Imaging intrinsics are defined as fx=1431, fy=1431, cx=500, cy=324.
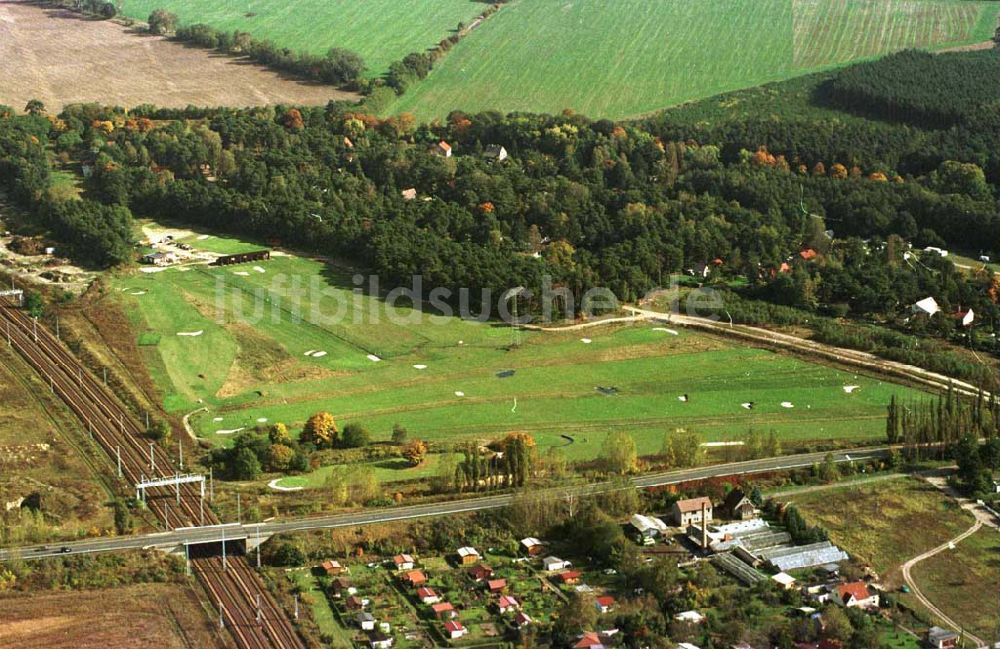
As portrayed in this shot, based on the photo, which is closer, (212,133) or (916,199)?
(916,199)

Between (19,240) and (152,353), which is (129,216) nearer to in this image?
(19,240)

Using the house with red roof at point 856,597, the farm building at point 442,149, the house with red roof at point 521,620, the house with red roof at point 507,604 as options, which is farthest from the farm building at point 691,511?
the farm building at point 442,149

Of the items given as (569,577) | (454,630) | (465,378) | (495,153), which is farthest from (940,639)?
(495,153)

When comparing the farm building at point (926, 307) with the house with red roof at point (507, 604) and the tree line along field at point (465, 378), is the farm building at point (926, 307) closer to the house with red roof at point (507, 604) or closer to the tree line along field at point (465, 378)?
the tree line along field at point (465, 378)

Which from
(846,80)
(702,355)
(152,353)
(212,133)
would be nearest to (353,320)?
(152,353)

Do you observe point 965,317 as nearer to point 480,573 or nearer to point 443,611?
point 480,573
